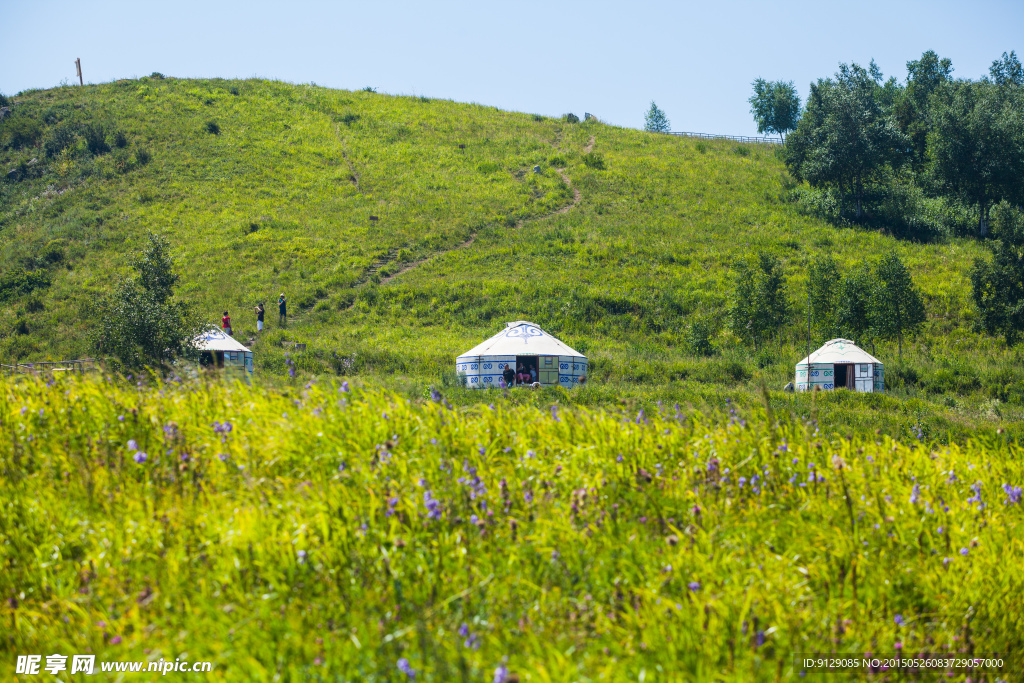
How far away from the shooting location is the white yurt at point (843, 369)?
77.2 feet

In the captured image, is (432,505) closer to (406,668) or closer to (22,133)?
(406,668)

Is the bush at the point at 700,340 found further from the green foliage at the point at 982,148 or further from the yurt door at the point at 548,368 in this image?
the green foliage at the point at 982,148

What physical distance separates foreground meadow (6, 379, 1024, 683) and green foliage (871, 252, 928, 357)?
2344 cm

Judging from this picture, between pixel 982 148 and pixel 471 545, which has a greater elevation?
pixel 982 148

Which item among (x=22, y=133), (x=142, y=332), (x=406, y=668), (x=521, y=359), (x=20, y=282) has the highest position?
(x=22, y=133)

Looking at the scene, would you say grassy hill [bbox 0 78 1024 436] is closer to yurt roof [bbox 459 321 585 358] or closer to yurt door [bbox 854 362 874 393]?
yurt door [bbox 854 362 874 393]

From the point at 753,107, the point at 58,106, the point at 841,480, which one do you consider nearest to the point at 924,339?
the point at 841,480

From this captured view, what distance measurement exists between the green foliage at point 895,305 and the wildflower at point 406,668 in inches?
1102

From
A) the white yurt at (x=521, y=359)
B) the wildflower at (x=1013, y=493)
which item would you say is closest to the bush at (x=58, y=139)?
the white yurt at (x=521, y=359)

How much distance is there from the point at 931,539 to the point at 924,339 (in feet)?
91.5

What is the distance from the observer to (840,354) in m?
23.9

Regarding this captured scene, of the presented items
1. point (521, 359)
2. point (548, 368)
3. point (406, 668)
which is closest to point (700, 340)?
point (548, 368)

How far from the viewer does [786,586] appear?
4.21 m

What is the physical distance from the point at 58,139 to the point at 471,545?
50908 mm
